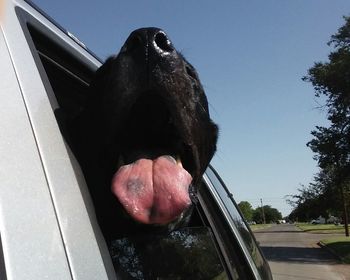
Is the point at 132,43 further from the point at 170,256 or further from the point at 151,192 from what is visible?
the point at 170,256

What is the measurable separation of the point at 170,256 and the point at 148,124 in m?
0.58

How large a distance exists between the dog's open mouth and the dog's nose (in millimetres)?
192

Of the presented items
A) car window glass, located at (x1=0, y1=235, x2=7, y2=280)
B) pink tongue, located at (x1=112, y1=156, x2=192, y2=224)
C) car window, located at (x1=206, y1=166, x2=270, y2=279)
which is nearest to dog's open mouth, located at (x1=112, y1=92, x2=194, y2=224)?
pink tongue, located at (x1=112, y1=156, x2=192, y2=224)

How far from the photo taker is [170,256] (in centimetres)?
245

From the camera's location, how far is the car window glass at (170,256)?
7.06 feet

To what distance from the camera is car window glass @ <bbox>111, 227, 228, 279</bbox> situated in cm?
215

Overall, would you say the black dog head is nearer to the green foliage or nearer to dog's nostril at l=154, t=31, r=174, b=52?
dog's nostril at l=154, t=31, r=174, b=52

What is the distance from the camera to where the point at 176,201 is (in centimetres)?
200

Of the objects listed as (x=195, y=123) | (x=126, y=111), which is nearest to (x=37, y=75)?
(x=126, y=111)

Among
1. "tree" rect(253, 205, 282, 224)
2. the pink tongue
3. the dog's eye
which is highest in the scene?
"tree" rect(253, 205, 282, 224)

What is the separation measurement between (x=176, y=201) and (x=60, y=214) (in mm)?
648

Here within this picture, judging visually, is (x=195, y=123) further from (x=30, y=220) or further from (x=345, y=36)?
(x=345, y=36)

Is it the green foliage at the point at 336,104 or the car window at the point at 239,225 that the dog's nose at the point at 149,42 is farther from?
the green foliage at the point at 336,104

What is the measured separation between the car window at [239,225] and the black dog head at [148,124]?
1.19 meters
